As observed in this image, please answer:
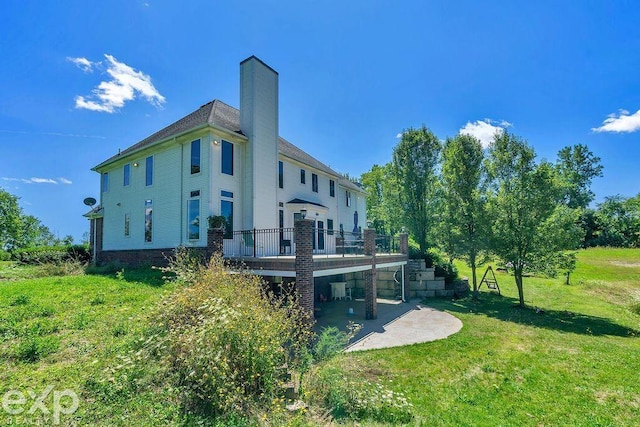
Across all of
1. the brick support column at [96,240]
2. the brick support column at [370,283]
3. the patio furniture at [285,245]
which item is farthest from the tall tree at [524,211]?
the brick support column at [96,240]

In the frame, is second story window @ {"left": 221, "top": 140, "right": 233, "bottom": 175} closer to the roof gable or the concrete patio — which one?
the roof gable

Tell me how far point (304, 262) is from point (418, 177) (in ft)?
49.2

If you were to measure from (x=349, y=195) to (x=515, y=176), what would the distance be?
12.2 metres

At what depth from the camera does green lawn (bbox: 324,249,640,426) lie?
5.12 meters

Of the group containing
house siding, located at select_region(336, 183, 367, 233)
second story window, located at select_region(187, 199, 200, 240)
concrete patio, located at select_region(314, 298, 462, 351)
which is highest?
house siding, located at select_region(336, 183, 367, 233)

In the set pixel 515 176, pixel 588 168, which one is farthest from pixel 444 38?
pixel 588 168

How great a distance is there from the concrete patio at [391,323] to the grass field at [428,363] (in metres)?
0.55

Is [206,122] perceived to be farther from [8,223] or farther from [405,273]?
[8,223]

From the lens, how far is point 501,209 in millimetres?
14586

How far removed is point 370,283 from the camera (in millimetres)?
11867

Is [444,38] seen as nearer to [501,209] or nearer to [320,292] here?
[501,209]

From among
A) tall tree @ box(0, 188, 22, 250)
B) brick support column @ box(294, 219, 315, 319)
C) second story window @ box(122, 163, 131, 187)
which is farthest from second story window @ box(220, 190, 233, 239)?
tall tree @ box(0, 188, 22, 250)

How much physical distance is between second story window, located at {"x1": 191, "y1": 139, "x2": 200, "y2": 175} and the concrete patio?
Answer: 8.43m

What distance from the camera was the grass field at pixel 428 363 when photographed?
449 centimetres
